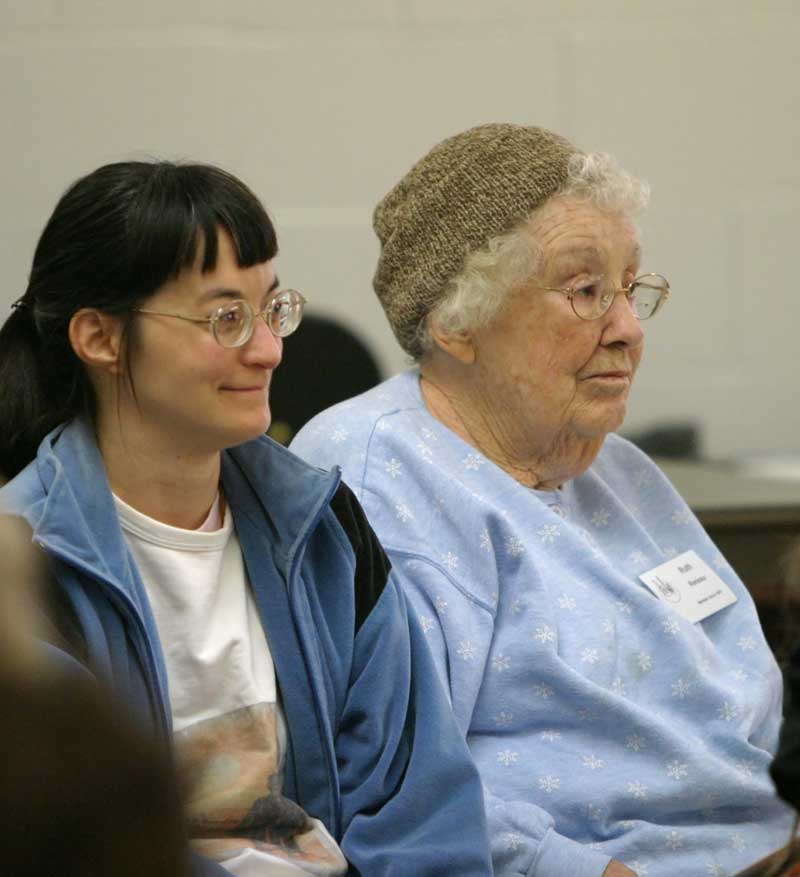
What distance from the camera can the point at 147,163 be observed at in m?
1.63

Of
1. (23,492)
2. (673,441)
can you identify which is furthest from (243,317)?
(673,441)

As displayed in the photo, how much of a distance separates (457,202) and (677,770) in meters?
0.88

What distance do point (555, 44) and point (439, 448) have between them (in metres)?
1.35

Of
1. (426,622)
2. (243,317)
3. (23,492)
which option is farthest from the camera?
(426,622)

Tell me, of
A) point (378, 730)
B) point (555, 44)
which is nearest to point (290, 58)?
point (555, 44)

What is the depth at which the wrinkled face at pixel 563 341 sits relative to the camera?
2.16 meters

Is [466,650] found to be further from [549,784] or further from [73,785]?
[73,785]

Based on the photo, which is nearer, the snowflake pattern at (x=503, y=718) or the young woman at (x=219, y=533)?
the young woman at (x=219, y=533)

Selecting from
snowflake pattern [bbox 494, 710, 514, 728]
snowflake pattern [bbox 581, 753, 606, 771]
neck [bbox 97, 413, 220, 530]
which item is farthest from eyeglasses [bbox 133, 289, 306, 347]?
snowflake pattern [bbox 581, 753, 606, 771]

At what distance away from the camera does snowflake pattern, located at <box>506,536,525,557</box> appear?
2.01 meters

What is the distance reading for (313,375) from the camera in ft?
9.29

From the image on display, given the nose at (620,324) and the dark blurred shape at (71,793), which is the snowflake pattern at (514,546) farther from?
the dark blurred shape at (71,793)

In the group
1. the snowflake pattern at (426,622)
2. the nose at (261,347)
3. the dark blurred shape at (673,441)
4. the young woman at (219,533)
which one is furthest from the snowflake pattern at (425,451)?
the dark blurred shape at (673,441)

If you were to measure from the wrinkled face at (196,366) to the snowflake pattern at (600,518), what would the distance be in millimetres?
777
